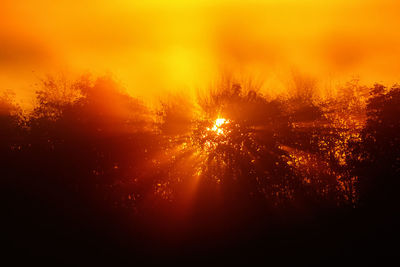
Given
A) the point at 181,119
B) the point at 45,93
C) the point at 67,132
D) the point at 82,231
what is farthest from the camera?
the point at 45,93

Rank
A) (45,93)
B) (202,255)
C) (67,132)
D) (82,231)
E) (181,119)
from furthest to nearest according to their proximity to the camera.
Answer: (45,93), (181,119), (67,132), (82,231), (202,255)

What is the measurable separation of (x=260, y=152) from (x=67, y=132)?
2311 centimetres

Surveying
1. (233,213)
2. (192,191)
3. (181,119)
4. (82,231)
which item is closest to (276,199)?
(233,213)

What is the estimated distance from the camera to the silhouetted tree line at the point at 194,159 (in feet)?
144

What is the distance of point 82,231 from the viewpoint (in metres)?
40.5

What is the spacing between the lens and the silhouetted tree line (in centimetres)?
4387

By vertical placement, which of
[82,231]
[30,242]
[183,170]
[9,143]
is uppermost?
[9,143]

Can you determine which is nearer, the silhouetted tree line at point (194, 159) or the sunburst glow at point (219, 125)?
the silhouetted tree line at point (194, 159)

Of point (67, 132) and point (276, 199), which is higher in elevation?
point (67, 132)

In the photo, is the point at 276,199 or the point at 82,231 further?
the point at 276,199

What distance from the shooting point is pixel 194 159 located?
161ft

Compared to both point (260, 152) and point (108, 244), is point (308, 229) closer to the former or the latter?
point (260, 152)

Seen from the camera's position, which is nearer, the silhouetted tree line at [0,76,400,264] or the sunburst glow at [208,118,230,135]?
the silhouetted tree line at [0,76,400,264]

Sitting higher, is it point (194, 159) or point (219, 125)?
point (219, 125)
